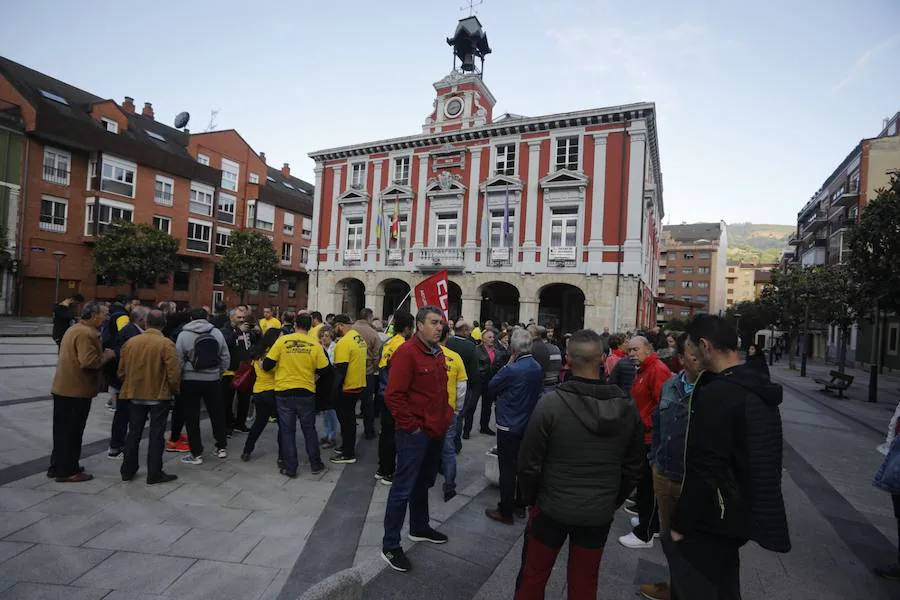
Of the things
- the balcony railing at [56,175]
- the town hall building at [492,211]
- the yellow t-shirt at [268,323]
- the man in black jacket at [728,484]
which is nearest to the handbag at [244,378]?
the yellow t-shirt at [268,323]

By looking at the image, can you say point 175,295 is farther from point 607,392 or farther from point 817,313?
point 817,313

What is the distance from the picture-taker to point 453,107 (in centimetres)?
2873

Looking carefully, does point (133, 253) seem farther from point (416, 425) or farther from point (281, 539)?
point (416, 425)

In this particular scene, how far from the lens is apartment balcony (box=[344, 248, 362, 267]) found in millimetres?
28808

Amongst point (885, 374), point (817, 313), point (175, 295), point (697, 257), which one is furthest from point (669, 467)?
point (697, 257)

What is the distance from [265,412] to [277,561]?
2.72 metres

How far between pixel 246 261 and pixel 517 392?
33.4m

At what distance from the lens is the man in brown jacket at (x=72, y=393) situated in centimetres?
491

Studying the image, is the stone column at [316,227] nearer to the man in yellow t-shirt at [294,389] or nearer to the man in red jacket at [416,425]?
the man in yellow t-shirt at [294,389]

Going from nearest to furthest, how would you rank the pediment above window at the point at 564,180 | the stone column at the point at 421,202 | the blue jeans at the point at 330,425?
the blue jeans at the point at 330,425 → the pediment above window at the point at 564,180 → the stone column at the point at 421,202

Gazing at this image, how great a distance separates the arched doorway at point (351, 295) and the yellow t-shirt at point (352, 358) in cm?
2362

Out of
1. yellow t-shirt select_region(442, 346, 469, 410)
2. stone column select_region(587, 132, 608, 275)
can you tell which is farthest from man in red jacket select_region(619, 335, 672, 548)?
stone column select_region(587, 132, 608, 275)

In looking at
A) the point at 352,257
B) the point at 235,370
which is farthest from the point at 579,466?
the point at 352,257

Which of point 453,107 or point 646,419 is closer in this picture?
point 646,419
